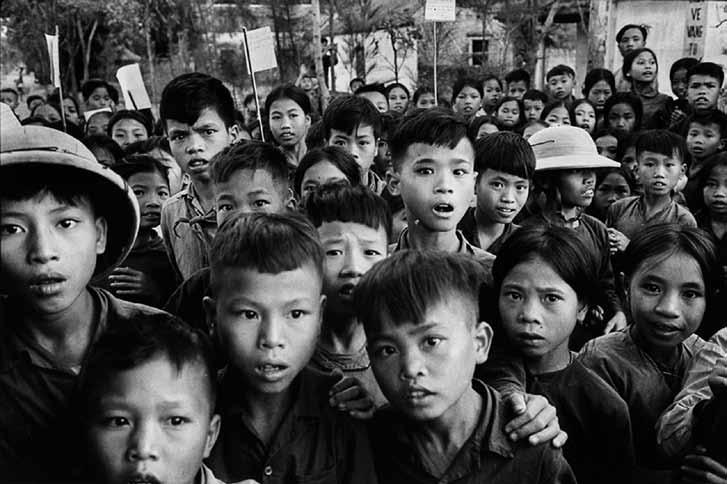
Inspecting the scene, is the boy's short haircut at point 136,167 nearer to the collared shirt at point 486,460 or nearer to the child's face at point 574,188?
the child's face at point 574,188

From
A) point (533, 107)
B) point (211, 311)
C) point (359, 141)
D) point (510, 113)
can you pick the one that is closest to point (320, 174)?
point (359, 141)

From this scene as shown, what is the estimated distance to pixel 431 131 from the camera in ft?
9.86

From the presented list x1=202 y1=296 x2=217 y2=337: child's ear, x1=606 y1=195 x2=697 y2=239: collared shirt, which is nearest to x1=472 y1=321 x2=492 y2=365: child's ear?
x1=202 y1=296 x2=217 y2=337: child's ear

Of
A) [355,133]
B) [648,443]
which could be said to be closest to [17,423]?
[648,443]

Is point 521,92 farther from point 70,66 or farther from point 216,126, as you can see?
point 70,66

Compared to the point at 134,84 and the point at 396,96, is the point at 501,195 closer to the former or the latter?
the point at 134,84

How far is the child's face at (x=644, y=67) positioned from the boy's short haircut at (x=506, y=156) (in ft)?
14.0

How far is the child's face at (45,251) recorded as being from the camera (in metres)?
1.72

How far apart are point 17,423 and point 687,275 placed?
6.93 ft

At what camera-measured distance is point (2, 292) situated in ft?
5.98

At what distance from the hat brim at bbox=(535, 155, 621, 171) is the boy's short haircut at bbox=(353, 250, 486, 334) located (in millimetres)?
1978

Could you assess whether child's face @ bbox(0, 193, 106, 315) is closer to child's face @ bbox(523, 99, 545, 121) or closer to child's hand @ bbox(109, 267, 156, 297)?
child's hand @ bbox(109, 267, 156, 297)

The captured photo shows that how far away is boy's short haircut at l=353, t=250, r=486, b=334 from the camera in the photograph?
1868 millimetres

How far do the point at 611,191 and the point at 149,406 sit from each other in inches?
149
